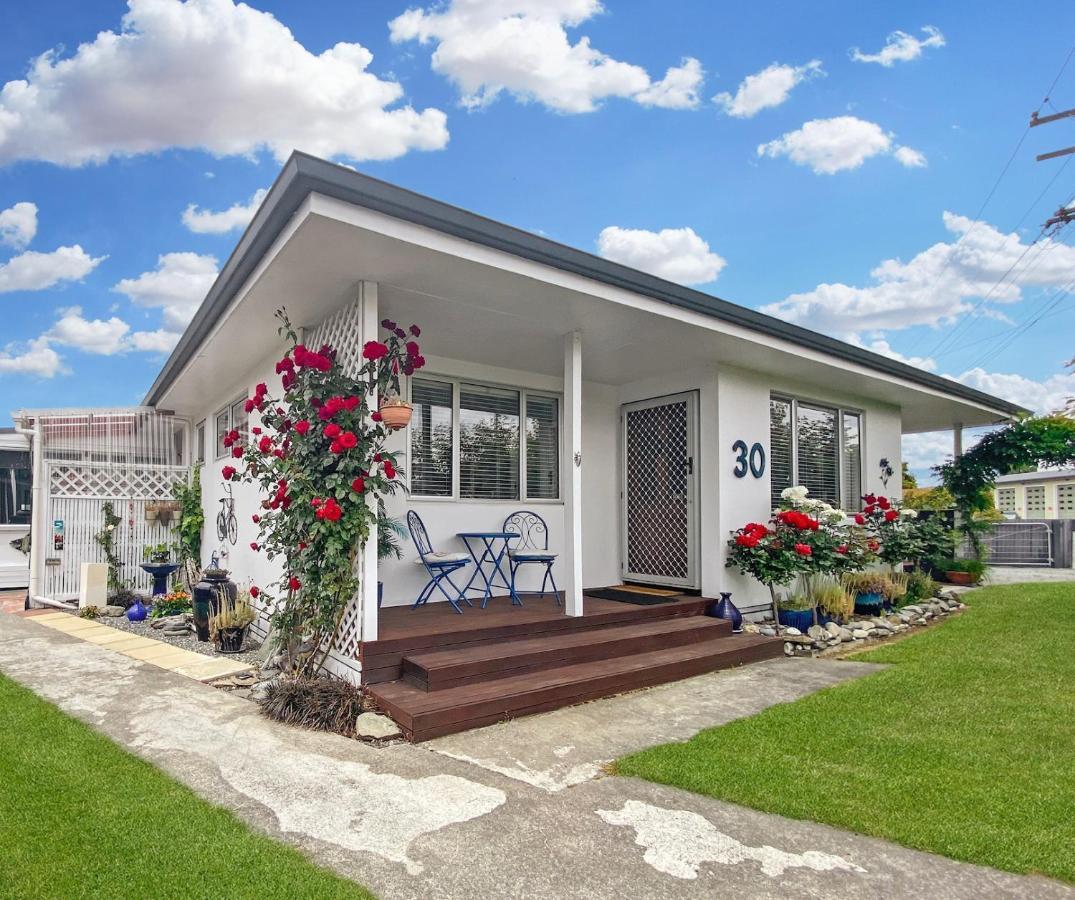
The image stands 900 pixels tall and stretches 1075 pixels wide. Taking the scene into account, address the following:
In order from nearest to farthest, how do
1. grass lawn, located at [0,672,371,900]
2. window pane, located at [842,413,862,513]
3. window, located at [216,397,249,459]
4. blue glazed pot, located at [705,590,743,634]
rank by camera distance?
grass lawn, located at [0,672,371,900] → blue glazed pot, located at [705,590,743,634] → window, located at [216,397,249,459] → window pane, located at [842,413,862,513]

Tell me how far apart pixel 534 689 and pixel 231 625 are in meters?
2.94

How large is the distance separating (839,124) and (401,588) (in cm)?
1111

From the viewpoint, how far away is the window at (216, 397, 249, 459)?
708 cm

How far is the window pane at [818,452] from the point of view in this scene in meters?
7.58

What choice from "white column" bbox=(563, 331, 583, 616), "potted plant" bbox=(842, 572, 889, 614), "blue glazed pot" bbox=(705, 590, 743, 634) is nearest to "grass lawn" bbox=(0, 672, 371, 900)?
"white column" bbox=(563, 331, 583, 616)

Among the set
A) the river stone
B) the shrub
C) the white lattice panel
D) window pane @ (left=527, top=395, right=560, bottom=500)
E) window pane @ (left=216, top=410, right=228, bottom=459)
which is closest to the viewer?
the river stone

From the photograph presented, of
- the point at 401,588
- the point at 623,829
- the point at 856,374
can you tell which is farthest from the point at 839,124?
the point at 623,829

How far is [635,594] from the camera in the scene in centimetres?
640

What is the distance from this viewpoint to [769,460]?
6938 mm

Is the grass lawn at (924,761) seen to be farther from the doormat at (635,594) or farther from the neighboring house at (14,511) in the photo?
the neighboring house at (14,511)

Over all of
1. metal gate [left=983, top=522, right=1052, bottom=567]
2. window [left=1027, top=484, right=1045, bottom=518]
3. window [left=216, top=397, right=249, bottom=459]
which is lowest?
metal gate [left=983, top=522, right=1052, bottom=567]

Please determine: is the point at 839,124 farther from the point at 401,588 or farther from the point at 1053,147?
the point at 401,588

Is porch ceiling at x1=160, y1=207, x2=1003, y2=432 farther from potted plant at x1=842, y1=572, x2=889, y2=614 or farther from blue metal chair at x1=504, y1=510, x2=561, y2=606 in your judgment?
potted plant at x1=842, y1=572, x2=889, y2=614

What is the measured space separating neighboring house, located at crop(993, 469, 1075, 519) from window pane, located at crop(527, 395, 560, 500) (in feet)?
54.3
